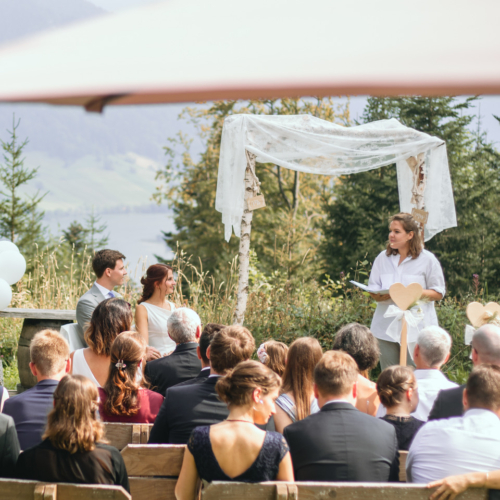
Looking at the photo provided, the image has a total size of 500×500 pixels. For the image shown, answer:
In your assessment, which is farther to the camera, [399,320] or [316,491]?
[399,320]

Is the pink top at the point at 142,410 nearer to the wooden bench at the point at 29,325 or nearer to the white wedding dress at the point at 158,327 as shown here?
the white wedding dress at the point at 158,327

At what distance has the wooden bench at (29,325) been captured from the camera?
5727mm

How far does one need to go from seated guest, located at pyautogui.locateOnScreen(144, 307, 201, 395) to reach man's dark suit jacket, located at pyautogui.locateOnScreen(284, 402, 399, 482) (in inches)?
47.5

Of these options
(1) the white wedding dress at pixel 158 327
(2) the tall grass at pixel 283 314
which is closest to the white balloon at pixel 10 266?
(2) the tall grass at pixel 283 314

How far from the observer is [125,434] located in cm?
279

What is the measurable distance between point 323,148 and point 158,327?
320cm

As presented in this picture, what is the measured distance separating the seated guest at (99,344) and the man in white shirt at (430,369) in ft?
5.65

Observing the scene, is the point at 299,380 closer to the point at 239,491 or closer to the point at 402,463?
the point at 402,463

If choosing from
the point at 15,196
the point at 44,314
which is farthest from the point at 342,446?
the point at 15,196

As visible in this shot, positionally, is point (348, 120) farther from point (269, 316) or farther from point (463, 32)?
point (463, 32)

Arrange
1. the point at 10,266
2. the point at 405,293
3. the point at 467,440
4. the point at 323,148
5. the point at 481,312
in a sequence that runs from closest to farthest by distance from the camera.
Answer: the point at 467,440 < the point at 481,312 < the point at 405,293 < the point at 10,266 < the point at 323,148

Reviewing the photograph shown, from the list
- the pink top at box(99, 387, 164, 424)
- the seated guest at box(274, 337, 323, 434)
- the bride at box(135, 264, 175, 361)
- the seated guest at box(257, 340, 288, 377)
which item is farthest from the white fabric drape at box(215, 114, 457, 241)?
the seated guest at box(274, 337, 323, 434)

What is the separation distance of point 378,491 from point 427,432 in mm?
416

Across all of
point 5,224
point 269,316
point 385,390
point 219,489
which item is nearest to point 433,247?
point 269,316
